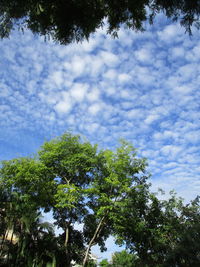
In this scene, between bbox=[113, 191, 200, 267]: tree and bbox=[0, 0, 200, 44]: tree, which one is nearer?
bbox=[0, 0, 200, 44]: tree

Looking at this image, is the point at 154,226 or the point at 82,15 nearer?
the point at 82,15

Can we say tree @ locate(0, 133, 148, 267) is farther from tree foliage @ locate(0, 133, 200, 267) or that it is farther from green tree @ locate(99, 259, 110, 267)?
green tree @ locate(99, 259, 110, 267)

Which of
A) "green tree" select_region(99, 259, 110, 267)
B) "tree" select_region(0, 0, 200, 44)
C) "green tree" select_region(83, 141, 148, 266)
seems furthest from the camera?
"green tree" select_region(99, 259, 110, 267)

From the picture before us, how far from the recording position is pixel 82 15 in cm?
482

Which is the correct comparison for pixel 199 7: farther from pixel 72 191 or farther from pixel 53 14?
pixel 72 191

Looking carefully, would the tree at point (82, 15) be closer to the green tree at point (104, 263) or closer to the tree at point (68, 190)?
the tree at point (68, 190)

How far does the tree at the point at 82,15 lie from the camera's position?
4.45 metres

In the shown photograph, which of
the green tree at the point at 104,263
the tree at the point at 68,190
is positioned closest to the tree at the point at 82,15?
the tree at the point at 68,190

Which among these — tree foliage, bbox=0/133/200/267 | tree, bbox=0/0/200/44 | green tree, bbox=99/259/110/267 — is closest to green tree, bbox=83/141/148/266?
tree foliage, bbox=0/133/200/267

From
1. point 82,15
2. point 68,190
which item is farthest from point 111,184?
point 82,15

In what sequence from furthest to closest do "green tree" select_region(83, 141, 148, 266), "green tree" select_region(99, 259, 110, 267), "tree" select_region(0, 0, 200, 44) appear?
"green tree" select_region(99, 259, 110, 267), "green tree" select_region(83, 141, 148, 266), "tree" select_region(0, 0, 200, 44)

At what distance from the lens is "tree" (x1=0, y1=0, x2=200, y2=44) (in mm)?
4449

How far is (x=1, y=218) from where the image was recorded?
22625 millimetres

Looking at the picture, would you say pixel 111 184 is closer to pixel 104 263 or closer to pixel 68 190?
pixel 68 190
